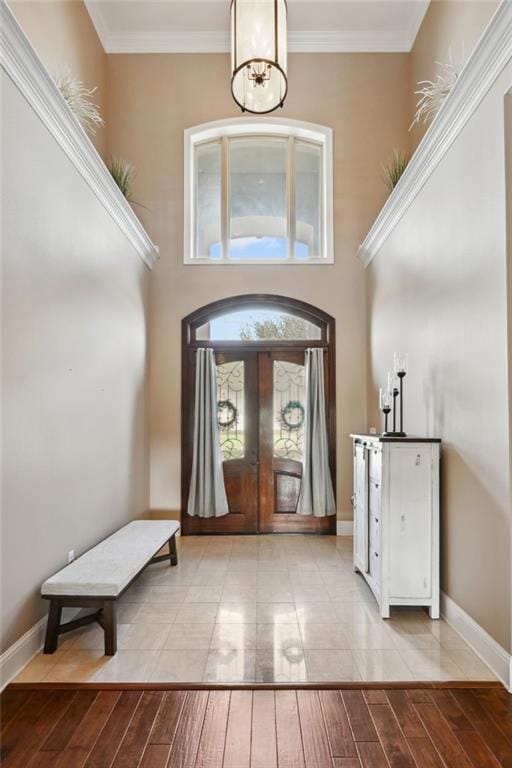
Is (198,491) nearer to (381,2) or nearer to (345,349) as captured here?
(345,349)

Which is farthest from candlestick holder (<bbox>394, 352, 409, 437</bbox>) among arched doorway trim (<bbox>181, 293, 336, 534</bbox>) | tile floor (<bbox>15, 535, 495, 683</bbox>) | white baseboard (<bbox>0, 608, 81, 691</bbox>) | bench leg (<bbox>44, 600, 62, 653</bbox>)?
white baseboard (<bbox>0, 608, 81, 691</bbox>)

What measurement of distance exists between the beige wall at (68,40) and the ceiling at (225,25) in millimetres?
365

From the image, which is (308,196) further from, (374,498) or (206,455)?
(374,498)

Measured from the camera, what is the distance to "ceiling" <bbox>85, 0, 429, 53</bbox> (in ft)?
19.0

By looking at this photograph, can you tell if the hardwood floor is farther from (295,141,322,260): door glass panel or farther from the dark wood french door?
(295,141,322,260): door glass panel

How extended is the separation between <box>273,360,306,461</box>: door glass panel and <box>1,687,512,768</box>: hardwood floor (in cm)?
360

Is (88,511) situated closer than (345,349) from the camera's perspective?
Yes

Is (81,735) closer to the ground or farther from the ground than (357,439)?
closer to the ground

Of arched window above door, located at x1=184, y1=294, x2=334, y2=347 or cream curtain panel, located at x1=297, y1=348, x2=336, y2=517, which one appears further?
arched window above door, located at x1=184, y1=294, x2=334, y2=347

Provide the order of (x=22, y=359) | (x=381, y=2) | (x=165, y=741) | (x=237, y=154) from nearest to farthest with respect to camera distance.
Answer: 1. (x=165, y=741)
2. (x=22, y=359)
3. (x=381, y=2)
4. (x=237, y=154)

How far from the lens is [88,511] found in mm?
3828

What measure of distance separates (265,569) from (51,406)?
2470mm

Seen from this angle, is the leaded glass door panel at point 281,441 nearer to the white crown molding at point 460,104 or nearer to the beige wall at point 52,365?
the beige wall at point 52,365

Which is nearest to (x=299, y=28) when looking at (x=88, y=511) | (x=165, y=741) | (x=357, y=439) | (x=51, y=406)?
(x=357, y=439)
